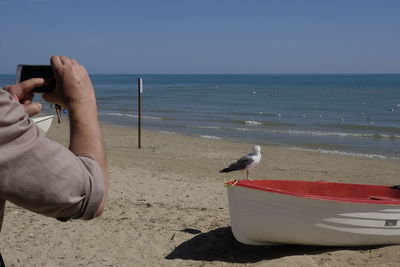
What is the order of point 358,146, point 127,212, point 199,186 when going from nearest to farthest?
point 127,212, point 199,186, point 358,146

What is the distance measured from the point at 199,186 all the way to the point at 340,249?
3.98 metres

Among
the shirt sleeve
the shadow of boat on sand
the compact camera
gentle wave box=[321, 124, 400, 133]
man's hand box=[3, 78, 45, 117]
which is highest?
the compact camera

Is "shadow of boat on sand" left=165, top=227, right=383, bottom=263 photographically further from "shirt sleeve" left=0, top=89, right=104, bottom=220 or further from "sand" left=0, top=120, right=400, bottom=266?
"shirt sleeve" left=0, top=89, right=104, bottom=220

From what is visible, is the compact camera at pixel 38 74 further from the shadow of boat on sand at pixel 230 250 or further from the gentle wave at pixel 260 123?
the gentle wave at pixel 260 123

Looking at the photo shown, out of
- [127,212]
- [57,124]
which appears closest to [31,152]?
[127,212]

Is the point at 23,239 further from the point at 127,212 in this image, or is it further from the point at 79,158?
the point at 79,158

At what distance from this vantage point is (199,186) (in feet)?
32.5

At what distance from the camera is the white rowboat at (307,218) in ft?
19.4

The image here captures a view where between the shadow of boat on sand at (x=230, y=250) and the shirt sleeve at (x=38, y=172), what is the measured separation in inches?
205

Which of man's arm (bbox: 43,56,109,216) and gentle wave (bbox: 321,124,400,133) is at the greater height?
man's arm (bbox: 43,56,109,216)

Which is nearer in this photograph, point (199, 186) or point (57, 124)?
point (199, 186)

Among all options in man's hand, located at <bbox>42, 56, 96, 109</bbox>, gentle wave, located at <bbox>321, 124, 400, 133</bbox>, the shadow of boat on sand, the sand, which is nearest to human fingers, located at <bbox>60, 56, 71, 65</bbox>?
man's hand, located at <bbox>42, 56, 96, 109</bbox>

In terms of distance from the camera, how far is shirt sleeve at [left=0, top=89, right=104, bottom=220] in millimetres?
993

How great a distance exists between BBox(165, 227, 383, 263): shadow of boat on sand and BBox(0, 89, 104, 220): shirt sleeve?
205 inches
